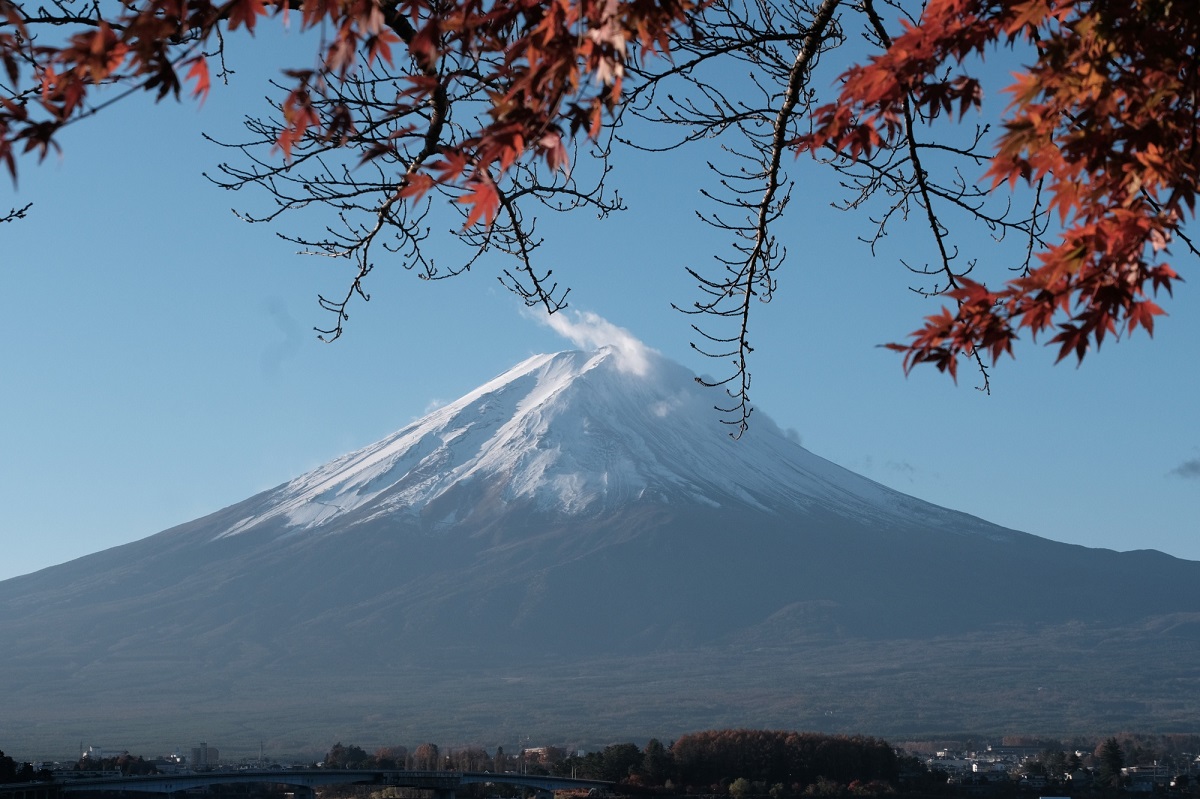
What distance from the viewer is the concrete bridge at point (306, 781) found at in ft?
187

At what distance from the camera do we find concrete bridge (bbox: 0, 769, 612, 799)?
187 ft

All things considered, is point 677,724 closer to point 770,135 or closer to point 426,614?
point 426,614

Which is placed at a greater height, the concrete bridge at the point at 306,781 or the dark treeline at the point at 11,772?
the dark treeline at the point at 11,772

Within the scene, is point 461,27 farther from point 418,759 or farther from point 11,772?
point 418,759

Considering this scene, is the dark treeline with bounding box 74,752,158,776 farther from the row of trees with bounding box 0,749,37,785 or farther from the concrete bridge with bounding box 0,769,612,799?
the row of trees with bounding box 0,749,37,785

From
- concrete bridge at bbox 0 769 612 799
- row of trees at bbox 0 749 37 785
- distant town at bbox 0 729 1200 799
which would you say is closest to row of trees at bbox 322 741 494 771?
distant town at bbox 0 729 1200 799

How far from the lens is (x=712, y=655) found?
620 feet

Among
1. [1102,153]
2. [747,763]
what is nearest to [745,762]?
[747,763]

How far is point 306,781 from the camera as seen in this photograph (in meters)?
64.8

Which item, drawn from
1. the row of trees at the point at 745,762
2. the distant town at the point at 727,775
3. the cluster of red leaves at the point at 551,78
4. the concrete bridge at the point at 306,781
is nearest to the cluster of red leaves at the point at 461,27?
the cluster of red leaves at the point at 551,78

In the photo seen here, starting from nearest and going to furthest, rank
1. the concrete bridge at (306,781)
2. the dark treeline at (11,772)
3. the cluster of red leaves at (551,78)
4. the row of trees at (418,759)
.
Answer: the cluster of red leaves at (551,78), the dark treeline at (11,772), the concrete bridge at (306,781), the row of trees at (418,759)

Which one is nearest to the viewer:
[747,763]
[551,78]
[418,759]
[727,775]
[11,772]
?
[551,78]

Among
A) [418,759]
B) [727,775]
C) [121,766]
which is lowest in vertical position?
[727,775]

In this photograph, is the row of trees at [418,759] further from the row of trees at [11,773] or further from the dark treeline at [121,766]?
the row of trees at [11,773]
